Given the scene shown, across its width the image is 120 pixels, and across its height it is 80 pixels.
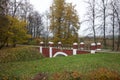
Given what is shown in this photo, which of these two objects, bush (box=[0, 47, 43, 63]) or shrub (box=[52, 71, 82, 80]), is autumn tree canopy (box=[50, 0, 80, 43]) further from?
shrub (box=[52, 71, 82, 80])

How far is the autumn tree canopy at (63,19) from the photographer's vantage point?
111 feet

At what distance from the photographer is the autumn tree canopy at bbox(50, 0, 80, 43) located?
33.8 m

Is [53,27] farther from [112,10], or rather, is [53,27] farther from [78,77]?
[78,77]

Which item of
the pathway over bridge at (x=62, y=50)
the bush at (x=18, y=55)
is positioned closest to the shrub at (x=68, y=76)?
the bush at (x=18, y=55)

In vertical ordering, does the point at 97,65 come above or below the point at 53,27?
below

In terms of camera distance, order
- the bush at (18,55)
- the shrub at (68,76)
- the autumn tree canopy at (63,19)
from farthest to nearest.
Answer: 1. the autumn tree canopy at (63,19)
2. the bush at (18,55)
3. the shrub at (68,76)

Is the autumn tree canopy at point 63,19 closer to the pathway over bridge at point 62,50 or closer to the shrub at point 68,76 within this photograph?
the pathway over bridge at point 62,50

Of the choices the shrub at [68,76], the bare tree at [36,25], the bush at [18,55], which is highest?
the bare tree at [36,25]

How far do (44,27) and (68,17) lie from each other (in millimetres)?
15567

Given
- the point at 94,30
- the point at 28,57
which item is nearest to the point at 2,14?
the point at 28,57

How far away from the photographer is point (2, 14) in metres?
26.2

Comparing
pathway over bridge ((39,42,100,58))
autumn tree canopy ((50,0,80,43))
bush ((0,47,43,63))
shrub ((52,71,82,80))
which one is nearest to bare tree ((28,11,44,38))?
autumn tree canopy ((50,0,80,43))

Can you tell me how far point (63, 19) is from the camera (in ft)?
112

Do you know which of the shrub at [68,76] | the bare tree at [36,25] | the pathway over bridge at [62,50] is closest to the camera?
the shrub at [68,76]
